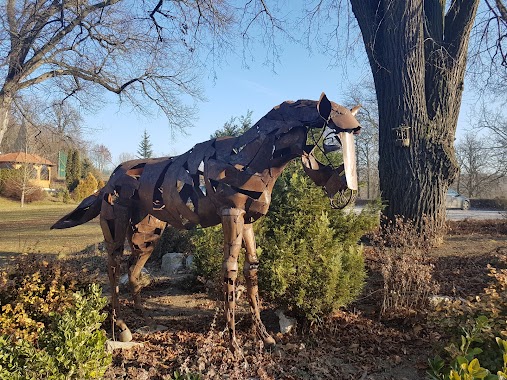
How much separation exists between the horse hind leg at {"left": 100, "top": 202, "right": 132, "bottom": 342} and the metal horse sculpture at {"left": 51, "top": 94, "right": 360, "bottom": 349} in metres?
0.01

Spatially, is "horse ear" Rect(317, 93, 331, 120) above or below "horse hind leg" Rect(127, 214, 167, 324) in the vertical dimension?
above

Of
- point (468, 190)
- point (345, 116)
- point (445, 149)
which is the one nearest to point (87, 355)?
point (345, 116)

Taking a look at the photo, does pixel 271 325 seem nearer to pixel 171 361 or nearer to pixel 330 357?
pixel 330 357

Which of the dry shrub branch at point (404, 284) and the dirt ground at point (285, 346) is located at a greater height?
the dry shrub branch at point (404, 284)

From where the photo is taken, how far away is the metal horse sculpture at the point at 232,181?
3312mm

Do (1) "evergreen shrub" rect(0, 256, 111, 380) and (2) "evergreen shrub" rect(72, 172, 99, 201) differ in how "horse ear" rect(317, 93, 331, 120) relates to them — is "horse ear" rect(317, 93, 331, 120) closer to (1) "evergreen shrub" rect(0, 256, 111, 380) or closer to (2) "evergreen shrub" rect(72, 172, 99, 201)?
(1) "evergreen shrub" rect(0, 256, 111, 380)

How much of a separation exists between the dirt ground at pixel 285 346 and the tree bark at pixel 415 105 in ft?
6.88

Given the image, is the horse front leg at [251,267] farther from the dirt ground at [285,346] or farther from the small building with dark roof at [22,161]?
the small building with dark roof at [22,161]

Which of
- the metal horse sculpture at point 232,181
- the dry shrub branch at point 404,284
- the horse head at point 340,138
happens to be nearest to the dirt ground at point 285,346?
the dry shrub branch at point 404,284

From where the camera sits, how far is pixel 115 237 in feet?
14.0

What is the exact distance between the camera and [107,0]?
456 inches

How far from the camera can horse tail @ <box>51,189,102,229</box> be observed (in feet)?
14.6

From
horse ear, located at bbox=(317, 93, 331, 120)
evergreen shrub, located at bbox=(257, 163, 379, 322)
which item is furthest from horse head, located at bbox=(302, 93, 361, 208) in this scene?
evergreen shrub, located at bbox=(257, 163, 379, 322)

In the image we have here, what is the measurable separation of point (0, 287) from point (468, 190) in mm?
44488
